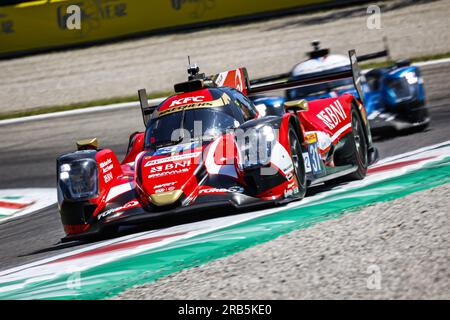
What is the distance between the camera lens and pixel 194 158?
7.32m

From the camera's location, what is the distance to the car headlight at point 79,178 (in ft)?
24.7

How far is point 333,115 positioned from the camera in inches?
336

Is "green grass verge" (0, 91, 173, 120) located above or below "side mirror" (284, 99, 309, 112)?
below

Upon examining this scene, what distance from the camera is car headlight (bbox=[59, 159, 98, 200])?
24.7ft

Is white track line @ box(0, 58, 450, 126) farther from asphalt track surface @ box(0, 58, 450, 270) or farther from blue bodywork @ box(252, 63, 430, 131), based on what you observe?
blue bodywork @ box(252, 63, 430, 131)

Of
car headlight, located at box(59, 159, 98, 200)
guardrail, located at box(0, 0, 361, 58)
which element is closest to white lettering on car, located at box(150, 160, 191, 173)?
car headlight, located at box(59, 159, 98, 200)

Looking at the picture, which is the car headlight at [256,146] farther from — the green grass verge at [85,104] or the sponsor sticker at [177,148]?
the green grass verge at [85,104]

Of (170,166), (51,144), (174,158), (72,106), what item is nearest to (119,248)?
(170,166)

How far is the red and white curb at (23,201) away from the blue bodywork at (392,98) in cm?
304

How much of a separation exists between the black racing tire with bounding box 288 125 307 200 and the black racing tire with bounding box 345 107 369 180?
3.31ft

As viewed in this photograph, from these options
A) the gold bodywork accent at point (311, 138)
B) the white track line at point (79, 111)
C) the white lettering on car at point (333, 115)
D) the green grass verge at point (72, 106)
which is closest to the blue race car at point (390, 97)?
the white lettering on car at point (333, 115)

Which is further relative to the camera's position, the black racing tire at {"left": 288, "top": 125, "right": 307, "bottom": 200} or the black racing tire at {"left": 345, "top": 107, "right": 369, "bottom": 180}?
the black racing tire at {"left": 345, "top": 107, "right": 369, "bottom": 180}

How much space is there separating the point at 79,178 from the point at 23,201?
12.9ft

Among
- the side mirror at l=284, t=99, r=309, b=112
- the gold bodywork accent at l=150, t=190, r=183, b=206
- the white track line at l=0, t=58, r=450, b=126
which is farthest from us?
the white track line at l=0, t=58, r=450, b=126
